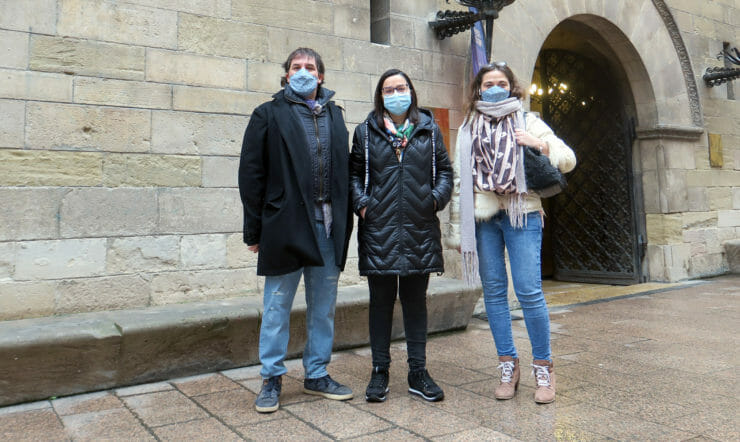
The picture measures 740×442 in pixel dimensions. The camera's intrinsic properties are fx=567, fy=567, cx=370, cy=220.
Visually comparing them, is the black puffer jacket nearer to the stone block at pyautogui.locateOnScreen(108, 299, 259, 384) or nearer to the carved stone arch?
the stone block at pyautogui.locateOnScreen(108, 299, 259, 384)

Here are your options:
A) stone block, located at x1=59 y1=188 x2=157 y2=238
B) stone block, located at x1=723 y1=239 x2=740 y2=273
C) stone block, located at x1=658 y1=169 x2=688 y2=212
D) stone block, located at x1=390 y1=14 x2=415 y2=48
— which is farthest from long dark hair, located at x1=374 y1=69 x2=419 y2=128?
stone block, located at x1=723 y1=239 x2=740 y2=273

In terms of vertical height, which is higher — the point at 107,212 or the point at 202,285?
the point at 107,212

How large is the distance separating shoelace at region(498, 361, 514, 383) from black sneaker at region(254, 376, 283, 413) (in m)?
1.19

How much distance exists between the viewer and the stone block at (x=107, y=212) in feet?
12.2

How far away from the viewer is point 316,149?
3.00 meters

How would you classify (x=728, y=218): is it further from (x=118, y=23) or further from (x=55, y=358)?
(x=55, y=358)

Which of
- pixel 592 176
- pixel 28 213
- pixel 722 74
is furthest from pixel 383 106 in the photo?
pixel 722 74

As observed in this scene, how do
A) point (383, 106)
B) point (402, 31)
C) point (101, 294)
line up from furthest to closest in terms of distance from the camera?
point (402, 31), point (101, 294), point (383, 106)

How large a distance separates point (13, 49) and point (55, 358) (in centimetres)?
200

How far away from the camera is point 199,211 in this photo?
165 inches

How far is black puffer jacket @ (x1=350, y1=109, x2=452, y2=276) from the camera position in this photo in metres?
2.91

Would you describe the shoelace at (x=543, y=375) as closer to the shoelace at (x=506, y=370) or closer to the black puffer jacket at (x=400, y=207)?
the shoelace at (x=506, y=370)

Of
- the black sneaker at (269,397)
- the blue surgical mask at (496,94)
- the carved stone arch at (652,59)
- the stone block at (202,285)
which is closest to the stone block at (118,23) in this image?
the stone block at (202,285)

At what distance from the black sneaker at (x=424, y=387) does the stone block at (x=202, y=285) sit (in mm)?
1770
